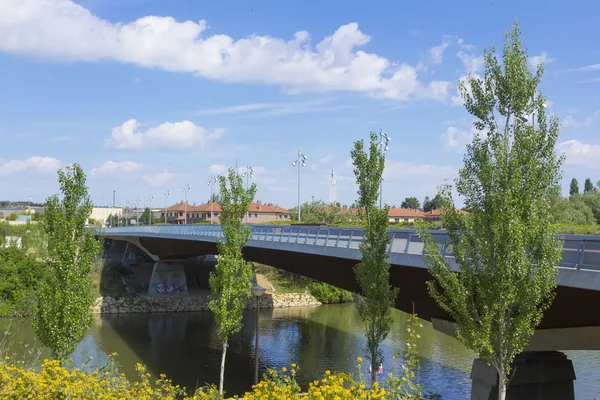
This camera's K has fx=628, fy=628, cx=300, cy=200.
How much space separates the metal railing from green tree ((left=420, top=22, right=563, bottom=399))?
20.2 inches

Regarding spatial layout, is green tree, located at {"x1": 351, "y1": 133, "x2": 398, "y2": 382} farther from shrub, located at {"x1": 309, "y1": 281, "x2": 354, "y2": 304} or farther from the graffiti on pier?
the graffiti on pier

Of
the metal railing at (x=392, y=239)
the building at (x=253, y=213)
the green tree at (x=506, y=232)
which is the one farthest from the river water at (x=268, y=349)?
the building at (x=253, y=213)

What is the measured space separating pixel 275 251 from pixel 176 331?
815 inches

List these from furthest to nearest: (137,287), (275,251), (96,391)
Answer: (137,287), (275,251), (96,391)

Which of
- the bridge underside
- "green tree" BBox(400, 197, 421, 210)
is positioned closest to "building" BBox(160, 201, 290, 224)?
"green tree" BBox(400, 197, 421, 210)

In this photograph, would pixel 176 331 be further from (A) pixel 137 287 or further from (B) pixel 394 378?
(B) pixel 394 378

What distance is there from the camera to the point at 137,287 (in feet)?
235

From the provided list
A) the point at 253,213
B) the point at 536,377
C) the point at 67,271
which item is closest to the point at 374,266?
the point at 536,377

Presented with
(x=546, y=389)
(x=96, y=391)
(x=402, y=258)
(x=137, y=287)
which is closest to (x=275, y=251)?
(x=402, y=258)

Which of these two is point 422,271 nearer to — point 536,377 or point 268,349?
point 536,377

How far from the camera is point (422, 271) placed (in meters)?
22.8

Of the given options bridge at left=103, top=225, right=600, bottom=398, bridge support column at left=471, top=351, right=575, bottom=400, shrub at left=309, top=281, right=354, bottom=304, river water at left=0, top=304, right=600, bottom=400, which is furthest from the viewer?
shrub at left=309, top=281, right=354, bottom=304

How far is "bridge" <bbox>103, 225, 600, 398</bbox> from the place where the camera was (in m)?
15.9

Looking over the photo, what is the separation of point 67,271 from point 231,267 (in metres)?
6.03
